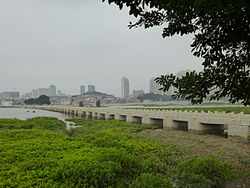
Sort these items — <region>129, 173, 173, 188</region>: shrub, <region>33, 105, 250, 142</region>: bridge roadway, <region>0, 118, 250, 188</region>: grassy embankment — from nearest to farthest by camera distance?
<region>129, 173, 173, 188</region>: shrub
<region>0, 118, 250, 188</region>: grassy embankment
<region>33, 105, 250, 142</region>: bridge roadway

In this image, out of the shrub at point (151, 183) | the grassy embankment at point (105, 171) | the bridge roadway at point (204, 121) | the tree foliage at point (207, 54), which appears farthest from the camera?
the bridge roadway at point (204, 121)

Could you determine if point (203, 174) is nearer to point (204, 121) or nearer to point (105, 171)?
point (105, 171)

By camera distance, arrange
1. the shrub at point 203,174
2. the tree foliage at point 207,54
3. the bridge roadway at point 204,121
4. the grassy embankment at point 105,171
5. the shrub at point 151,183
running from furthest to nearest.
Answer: the bridge roadway at point 204,121 < the shrub at point 203,174 < the grassy embankment at point 105,171 < the shrub at point 151,183 < the tree foliage at point 207,54

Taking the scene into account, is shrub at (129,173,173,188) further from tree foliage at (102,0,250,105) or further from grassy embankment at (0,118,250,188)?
tree foliage at (102,0,250,105)

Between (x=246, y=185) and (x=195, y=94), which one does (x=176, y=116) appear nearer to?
(x=246, y=185)

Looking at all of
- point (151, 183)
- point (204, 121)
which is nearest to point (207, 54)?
point (151, 183)

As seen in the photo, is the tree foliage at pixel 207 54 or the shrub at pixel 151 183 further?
the shrub at pixel 151 183

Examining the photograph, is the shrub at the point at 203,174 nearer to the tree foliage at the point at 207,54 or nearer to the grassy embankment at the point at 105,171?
the grassy embankment at the point at 105,171

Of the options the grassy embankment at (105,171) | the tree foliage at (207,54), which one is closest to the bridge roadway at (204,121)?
the grassy embankment at (105,171)

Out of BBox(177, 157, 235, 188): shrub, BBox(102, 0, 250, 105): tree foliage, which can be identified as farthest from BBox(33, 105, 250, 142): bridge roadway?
BBox(102, 0, 250, 105): tree foliage

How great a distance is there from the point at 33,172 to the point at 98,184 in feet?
5.98

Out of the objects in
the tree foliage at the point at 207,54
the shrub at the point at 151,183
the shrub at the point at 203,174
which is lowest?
the shrub at the point at 203,174

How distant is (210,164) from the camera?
6.61 meters

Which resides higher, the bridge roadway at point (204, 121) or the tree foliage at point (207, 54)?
the tree foliage at point (207, 54)
